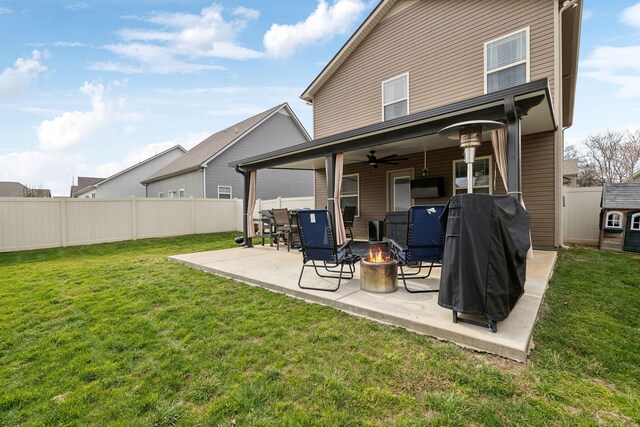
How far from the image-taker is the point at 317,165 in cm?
953

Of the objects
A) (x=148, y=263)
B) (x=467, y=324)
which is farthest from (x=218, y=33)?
(x=467, y=324)

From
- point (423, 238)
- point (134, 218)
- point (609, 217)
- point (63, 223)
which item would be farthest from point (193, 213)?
point (609, 217)

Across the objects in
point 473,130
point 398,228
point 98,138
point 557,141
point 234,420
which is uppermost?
point 98,138

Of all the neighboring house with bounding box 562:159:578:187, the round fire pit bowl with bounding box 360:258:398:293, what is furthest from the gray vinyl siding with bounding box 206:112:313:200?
the neighboring house with bounding box 562:159:578:187

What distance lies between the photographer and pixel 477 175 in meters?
7.04

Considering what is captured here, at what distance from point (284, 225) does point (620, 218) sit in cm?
787

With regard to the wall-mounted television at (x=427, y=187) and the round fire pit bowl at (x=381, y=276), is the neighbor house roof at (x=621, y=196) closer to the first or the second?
the wall-mounted television at (x=427, y=187)

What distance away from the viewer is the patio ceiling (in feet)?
12.6

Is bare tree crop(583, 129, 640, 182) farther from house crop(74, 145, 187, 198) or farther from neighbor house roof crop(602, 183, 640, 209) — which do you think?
house crop(74, 145, 187, 198)

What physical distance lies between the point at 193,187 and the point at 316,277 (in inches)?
516

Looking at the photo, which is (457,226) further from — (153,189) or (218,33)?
(153,189)

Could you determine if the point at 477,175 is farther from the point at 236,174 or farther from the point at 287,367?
the point at 236,174

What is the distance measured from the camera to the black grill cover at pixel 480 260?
2381 millimetres

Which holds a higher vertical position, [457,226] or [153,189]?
[153,189]
